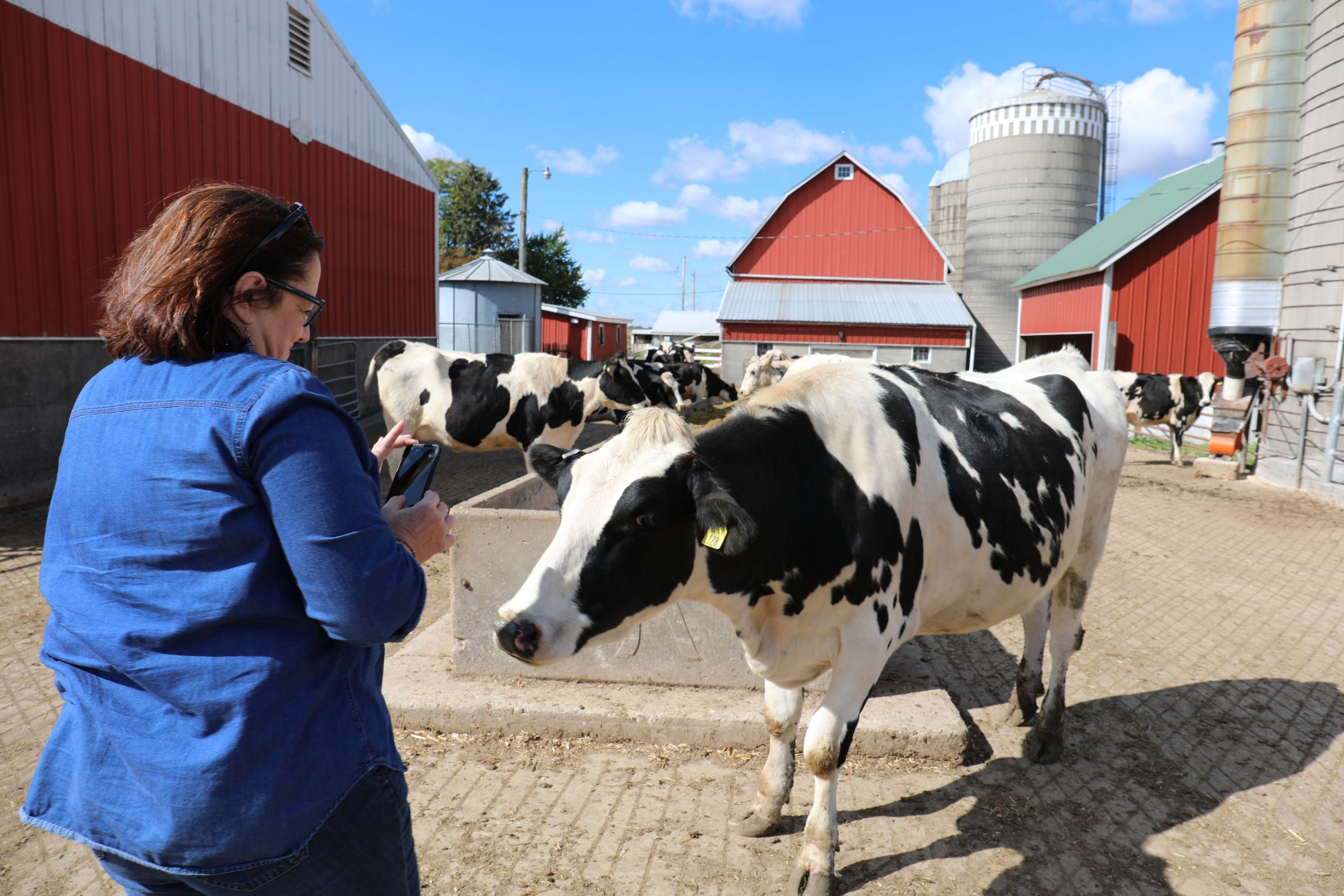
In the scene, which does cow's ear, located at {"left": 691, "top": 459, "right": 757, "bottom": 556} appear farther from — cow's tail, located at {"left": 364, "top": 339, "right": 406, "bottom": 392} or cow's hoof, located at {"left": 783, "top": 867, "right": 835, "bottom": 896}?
cow's tail, located at {"left": 364, "top": 339, "right": 406, "bottom": 392}

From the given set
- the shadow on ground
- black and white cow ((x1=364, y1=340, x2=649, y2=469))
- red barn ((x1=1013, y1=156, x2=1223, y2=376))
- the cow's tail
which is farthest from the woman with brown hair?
red barn ((x1=1013, y1=156, x2=1223, y2=376))

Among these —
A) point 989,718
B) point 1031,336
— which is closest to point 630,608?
point 989,718

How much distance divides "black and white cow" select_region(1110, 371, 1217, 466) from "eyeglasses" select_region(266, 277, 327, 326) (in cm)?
1607

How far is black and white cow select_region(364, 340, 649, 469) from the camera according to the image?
396 inches

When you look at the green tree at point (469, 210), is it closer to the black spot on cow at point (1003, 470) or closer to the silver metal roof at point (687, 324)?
the silver metal roof at point (687, 324)

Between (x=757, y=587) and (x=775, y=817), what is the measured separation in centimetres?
110

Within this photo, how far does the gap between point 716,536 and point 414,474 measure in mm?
993

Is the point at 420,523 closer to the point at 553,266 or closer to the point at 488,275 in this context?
the point at 488,275

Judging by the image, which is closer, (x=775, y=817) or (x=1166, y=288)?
(x=775, y=817)

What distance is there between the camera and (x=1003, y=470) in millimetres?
3615

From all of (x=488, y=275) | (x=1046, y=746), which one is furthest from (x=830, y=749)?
(x=488, y=275)

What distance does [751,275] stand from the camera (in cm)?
3120

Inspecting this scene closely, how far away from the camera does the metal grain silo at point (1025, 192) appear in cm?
2973

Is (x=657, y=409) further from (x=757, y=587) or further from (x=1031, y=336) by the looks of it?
(x=1031, y=336)
